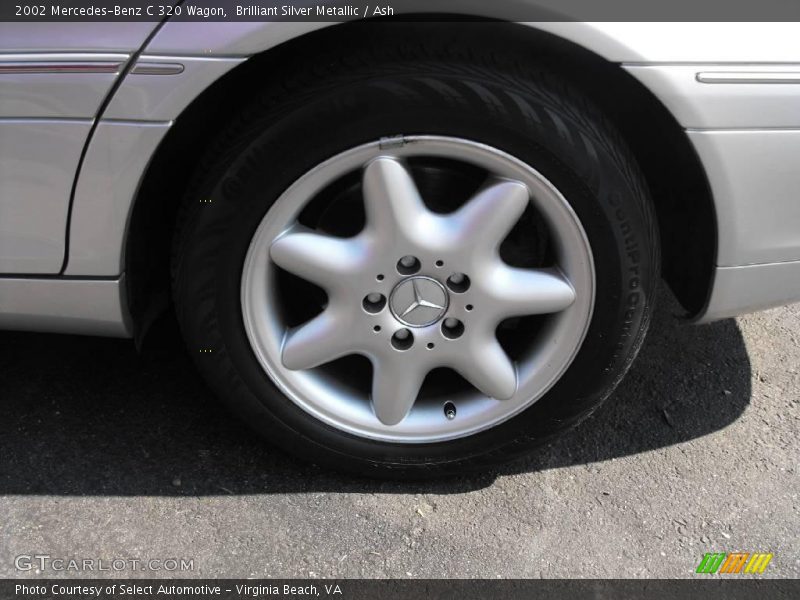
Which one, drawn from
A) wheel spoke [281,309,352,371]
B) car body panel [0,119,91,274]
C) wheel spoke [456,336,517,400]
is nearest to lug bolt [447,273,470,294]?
wheel spoke [456,336,517,400]

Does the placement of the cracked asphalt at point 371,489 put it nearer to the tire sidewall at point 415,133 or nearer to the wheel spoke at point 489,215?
the tire sidewall at point 415,133

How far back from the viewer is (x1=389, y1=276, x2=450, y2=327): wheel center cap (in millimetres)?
1796

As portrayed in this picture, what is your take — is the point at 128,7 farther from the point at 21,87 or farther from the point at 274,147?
the point at 274,147

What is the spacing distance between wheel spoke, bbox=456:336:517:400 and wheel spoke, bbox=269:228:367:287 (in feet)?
1.16

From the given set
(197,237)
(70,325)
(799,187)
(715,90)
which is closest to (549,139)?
(715,90)

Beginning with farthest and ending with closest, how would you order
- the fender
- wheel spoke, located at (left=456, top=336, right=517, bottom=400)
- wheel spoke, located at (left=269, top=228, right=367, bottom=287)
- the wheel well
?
wheel spoke, located at (left=456, top=336, right=517, bottom=400) → wheel spoke, located at (left=269, top=228, right=367, bottom=287) → the wheel well → the fender

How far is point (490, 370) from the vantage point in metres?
1.89

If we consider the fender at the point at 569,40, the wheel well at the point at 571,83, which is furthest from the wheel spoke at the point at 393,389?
the fender at the point at 569,40

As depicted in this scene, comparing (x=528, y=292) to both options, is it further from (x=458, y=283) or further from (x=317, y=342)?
(x=317, y=342)

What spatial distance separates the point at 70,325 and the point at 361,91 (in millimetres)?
893

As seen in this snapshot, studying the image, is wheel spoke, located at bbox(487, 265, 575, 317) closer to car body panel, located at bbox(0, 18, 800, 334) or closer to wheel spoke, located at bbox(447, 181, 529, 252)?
wheel spoke, located at bbox(447, 181, 529, 252)

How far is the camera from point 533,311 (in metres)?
1.83

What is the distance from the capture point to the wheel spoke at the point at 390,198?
1.70 m

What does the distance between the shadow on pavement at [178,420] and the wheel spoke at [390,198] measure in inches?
28.0
